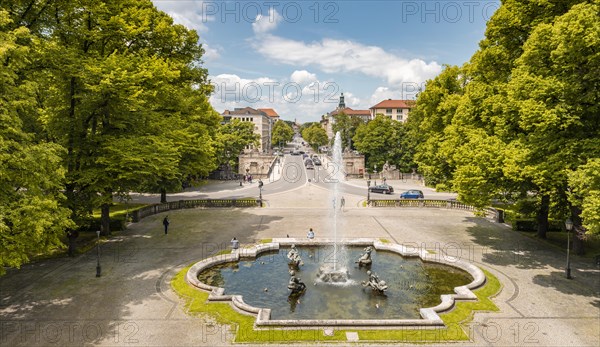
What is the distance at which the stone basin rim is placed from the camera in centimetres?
1492

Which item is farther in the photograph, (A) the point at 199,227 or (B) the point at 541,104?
(A) the point at 199,227

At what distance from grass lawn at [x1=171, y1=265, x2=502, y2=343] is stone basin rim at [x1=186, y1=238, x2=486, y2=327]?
0.27m

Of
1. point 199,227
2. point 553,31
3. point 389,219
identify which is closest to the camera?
point 553,31

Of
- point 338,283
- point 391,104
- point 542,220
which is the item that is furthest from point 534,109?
point 391,104

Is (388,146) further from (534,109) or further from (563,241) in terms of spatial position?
(534,109)

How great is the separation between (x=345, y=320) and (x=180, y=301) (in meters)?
7.77

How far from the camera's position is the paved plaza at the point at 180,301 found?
47.3 ft

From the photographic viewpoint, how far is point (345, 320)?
14969 mm

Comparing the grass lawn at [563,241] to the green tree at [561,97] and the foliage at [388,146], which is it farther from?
the foliage at [388,146]

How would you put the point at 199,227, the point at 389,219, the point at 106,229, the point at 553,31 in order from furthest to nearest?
the point at 389,219 → the point at 199,227 → the point at 106,229 → the point at 553,31

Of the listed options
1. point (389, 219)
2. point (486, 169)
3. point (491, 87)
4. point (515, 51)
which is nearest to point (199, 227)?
point (389, 219)

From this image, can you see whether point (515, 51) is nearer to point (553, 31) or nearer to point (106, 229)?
A: point (553, 31)

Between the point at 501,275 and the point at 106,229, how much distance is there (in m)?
27.5

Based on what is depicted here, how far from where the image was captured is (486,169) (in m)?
22.8
